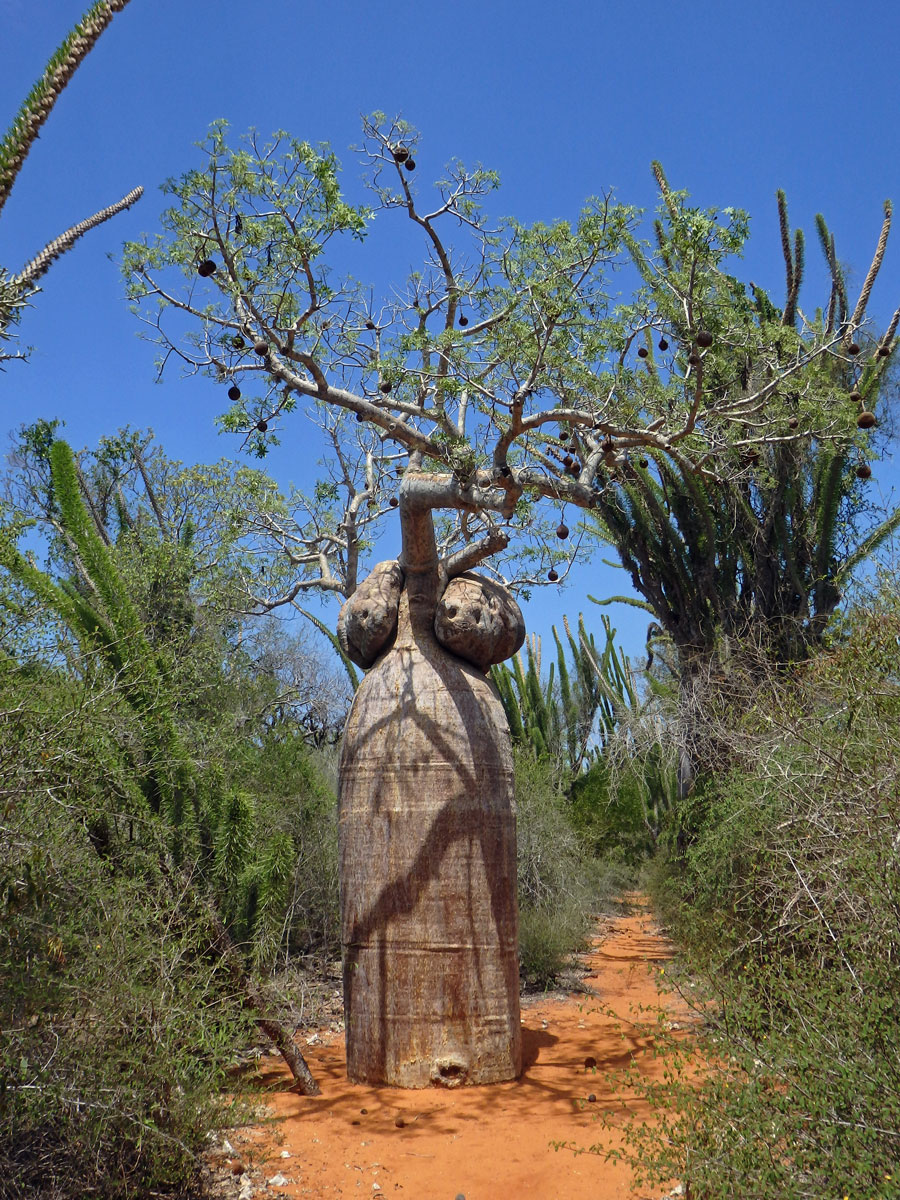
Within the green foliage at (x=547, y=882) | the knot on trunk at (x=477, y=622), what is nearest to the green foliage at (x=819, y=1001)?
the knot on trunk at (x=477, y=622)

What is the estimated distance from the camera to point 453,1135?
4312mm

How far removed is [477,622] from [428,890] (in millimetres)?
1462

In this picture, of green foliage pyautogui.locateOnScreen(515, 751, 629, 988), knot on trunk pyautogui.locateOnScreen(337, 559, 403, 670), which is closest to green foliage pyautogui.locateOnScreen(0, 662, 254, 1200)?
knot on trunk pyautogui.locateOnScreen(337, 559, 403, 670)

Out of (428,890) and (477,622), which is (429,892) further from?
(477,622)

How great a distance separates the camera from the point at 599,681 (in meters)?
16.5

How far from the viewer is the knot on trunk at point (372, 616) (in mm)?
5688

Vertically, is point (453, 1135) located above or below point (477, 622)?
below

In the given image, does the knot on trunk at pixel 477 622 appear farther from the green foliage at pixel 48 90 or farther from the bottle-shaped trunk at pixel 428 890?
the green foliage at pixel 48 90

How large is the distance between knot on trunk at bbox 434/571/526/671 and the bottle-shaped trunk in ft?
0.79

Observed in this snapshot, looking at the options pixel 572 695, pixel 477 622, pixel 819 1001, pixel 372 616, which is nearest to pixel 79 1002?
pixel 819 1001

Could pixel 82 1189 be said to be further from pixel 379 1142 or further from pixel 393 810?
pixel 393 810

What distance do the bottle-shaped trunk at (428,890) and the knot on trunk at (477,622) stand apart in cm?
24

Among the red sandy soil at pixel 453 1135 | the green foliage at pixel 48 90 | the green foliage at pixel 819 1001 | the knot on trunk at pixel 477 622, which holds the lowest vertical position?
the red sandy soil at pixel 453 1135

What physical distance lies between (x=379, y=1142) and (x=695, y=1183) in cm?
195
